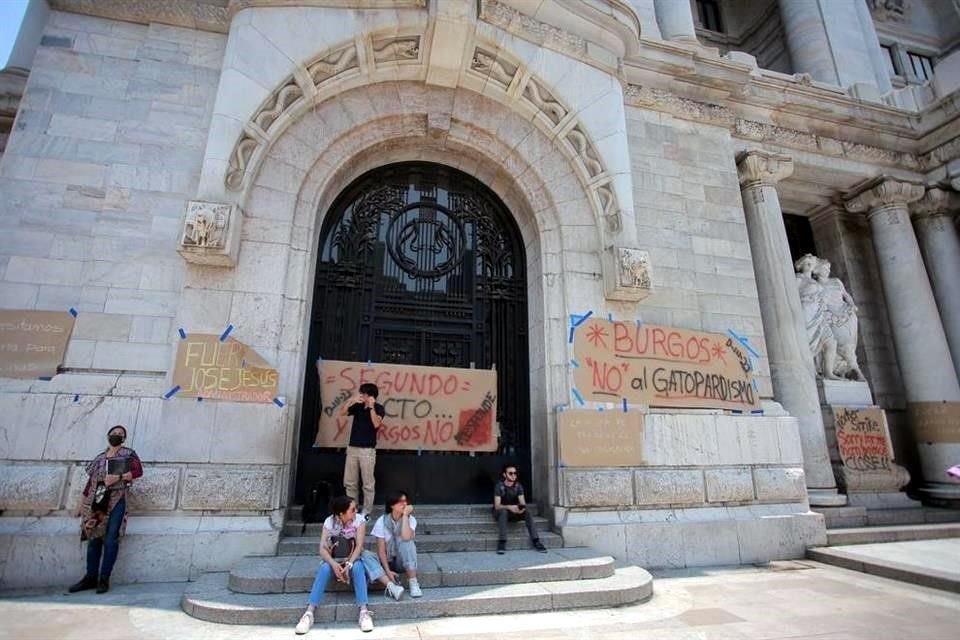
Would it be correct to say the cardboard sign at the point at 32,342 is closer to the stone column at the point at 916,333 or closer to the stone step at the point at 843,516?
the stone step at the point at 843,516

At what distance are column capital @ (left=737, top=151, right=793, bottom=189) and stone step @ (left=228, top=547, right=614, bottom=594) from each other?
29.0 ft

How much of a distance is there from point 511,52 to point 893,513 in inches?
440

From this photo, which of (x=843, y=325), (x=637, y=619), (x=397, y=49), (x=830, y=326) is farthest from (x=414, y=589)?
(x=843, y=325)

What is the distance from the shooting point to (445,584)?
549cm

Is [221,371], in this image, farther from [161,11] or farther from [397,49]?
[161,11]

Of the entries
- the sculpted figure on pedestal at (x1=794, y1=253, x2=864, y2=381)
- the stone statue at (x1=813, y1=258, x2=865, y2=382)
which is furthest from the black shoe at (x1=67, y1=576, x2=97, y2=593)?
the stone statue at (x1=813, y1=258, x2=865, y2=382)

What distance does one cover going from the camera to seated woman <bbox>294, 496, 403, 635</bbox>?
15.1 ft

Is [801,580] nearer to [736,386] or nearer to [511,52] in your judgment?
[736,386]

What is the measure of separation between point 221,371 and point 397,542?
3.34m

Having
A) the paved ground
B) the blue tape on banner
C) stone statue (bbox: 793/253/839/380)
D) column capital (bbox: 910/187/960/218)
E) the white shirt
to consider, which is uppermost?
column capital (bbox: 910/187/960/218)

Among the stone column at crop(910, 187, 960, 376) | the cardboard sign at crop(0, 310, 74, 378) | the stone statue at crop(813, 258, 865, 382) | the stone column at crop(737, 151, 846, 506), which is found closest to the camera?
the cardboard sign at crop(0, 310, 74, 378)

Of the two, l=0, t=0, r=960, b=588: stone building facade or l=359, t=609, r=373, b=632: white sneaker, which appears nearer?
l=359, t=609, r=373, b=632: white sneaker

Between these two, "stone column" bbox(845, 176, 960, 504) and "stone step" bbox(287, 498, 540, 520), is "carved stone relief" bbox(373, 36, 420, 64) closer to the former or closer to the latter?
"stone step" bbox(287, 498, 540, 520)

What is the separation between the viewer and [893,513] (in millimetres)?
9445
